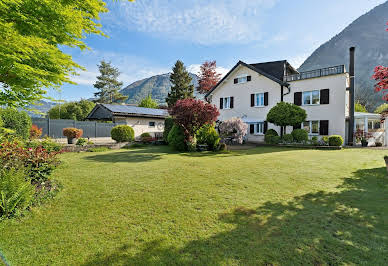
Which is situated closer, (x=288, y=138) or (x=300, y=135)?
(x=300, y=135)

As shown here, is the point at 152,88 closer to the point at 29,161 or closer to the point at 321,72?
the point at 321,72

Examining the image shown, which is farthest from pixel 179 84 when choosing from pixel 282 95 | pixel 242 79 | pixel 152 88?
pixel 152 88

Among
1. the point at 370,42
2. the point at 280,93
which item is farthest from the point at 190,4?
the point at 370,42

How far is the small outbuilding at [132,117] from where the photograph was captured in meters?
20.1

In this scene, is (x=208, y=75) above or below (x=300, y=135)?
above

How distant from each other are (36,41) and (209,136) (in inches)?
408

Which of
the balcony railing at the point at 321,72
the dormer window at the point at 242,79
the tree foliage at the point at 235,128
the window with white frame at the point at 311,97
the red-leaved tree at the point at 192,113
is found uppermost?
the dormer window at the point at 242,79

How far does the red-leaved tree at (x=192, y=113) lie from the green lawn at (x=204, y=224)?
21.8ft

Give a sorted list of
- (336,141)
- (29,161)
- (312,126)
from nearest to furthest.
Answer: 1. (29,161)
2. (336,141)
3. (312,126)

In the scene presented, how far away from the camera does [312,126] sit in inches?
698

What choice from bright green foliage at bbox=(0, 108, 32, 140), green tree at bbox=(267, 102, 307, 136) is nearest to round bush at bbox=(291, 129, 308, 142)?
green tree at bbox=(267, 102, 307, 136)

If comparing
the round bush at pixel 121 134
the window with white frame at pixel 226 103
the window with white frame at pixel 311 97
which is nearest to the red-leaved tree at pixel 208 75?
the window with white frame at pixel 226 103

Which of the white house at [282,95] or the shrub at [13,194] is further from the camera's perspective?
the white house at [282,95]

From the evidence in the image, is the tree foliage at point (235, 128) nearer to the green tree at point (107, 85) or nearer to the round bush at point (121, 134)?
the round bush at point (121, 134)
